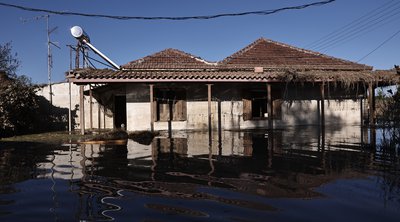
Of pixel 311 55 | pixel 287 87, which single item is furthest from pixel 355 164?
pixel 311 55

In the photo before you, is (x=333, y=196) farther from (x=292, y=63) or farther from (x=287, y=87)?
(x=292, y=63)

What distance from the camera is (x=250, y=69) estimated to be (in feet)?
61.6

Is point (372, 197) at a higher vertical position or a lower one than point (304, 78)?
lower

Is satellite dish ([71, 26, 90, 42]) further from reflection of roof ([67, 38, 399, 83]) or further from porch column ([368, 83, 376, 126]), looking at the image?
porch column ([368, 83, 376, 126])

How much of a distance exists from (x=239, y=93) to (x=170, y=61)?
483cm

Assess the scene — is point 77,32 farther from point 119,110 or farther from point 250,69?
point 250,69

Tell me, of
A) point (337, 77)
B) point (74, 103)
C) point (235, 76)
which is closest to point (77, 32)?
point (74, 103)

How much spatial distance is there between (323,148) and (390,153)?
1663 millimetres

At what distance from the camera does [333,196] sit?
15.3 ft

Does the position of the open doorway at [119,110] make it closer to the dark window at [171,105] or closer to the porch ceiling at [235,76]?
the dark window at [171,105]

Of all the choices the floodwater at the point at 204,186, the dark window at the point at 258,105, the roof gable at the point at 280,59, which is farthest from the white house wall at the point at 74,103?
the floodwater at the point at 204,186

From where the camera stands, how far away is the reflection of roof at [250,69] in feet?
48.9

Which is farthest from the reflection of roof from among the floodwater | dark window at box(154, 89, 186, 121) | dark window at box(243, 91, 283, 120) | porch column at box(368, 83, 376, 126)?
the floodwater

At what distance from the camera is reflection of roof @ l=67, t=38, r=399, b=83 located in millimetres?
14906
